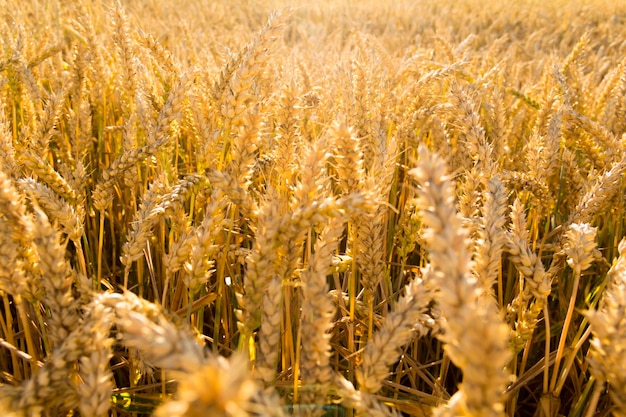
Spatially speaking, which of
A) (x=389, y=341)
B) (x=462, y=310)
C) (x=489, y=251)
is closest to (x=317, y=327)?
(x=389, y=341)

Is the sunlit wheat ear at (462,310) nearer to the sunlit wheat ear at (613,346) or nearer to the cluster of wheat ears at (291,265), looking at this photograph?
the cluster of wheat ears at (291,265)

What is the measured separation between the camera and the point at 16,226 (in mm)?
801

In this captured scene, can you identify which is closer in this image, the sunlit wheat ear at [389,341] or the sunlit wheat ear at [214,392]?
the sunlit wheat ear at [214,392]

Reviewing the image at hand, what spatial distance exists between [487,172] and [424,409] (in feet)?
2.15

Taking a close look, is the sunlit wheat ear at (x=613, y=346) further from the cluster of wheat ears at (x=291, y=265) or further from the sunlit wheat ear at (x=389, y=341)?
the sunlit wheat ear at (x=389, y=341)

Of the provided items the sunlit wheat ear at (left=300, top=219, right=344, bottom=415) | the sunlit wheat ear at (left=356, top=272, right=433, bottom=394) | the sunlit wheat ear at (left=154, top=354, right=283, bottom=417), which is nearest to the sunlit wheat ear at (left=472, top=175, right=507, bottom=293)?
the sunlit wheat ear at (left=356, top=272, right=433, bottom=394)

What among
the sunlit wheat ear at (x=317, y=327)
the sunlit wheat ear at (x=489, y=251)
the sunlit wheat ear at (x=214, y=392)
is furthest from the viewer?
the sunlit wheat ear at (x=489, y=251)

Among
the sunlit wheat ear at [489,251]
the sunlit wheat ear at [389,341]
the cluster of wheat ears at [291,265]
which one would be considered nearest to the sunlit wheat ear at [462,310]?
the cluster of wheat ears at [291,265]

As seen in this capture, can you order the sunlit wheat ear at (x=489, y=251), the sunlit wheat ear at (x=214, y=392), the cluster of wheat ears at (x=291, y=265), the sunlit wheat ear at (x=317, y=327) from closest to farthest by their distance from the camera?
the sunlit wheat ear at (x=214, y=392), the cluster of wheat ears at (x=291, y=265), the sunlit wheat ear at (x=317, y=327), the sunlit wheat ear at (x=489, y=251)

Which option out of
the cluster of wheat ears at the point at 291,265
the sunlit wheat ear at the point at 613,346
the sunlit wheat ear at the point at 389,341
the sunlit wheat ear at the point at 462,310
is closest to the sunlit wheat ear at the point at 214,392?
the cluster of wheat ears at the point at 291,265

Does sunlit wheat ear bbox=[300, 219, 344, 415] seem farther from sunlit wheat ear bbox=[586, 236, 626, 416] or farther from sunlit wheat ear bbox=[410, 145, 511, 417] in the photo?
sunlit wheat ear bbox=[586, 236, 626, 416]

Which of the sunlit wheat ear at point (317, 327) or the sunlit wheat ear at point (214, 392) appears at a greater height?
the sunlit wheat ear at point (214, 392)

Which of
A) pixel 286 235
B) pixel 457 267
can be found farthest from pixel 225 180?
pixel 457 267

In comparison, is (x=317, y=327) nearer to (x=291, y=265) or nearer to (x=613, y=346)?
(x=291, y=265)
